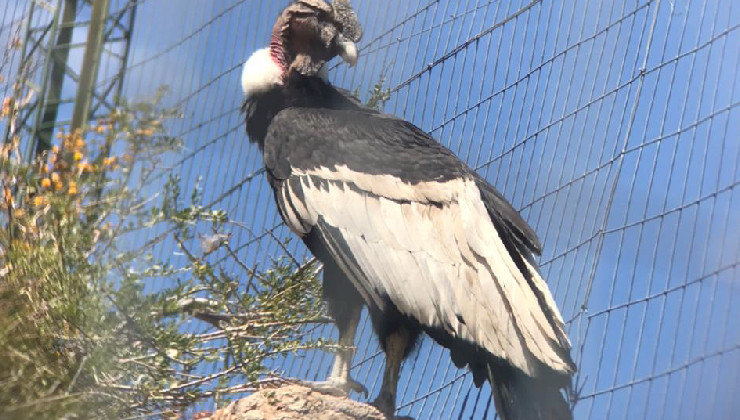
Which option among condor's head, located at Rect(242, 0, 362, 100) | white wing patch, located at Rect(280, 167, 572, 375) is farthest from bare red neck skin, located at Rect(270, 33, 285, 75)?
white wing patch, located at Rect(280, 167, 572, 375)

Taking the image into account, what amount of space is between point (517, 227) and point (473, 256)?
0.25 metres

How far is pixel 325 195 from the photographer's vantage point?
5.12m

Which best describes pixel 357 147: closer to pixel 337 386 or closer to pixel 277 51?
pixel 277 51

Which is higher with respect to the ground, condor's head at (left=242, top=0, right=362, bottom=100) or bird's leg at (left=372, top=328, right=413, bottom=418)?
condor's head at (left=242, top=0, right=362, bottom=100)

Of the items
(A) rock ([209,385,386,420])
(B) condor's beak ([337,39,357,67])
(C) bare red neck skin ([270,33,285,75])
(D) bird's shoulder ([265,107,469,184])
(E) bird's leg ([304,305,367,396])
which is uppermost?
(C) bare red neck skin ([270,33,285,75])

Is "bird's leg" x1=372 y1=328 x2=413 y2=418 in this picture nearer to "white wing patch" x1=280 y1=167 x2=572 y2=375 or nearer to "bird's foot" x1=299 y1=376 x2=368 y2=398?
"bird's foot" x1=299 y1=376 x2=368 y2=398

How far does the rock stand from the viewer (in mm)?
4379

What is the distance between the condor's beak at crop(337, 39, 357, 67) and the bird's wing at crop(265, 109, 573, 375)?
30 centimetres

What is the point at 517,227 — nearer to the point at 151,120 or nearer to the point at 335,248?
the point at 335,248

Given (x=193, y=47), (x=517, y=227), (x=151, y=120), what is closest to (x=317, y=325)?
(x=517, y=227)

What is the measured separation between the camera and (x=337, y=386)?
4.86 metres

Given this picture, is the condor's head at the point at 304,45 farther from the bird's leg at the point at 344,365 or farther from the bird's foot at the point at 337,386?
the bird's foot at the point at 337,386

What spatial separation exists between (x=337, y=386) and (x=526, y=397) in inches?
27.5

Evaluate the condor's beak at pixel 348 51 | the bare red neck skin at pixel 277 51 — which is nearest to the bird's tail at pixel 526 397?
the condor's beak at pixel 348 51
